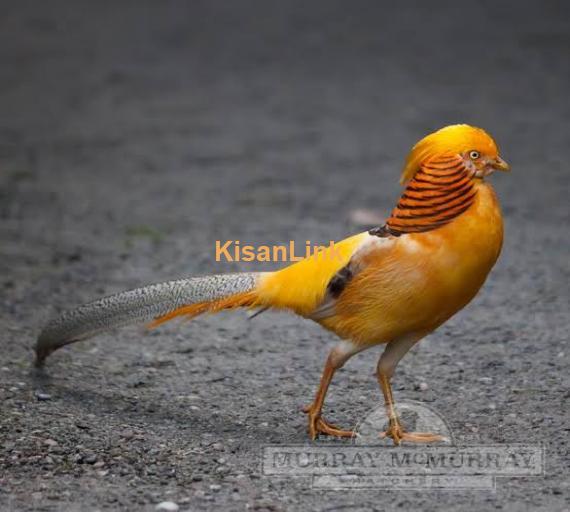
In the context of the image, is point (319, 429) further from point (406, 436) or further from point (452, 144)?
point (452, 144)

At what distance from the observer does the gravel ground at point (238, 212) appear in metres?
4.09

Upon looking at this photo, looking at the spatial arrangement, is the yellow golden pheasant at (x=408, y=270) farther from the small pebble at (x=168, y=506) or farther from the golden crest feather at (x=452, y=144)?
the small pebble at (x=168, y=506)

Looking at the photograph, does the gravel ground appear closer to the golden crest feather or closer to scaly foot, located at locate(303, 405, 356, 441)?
scaly foot, located at locate(303, 405, 356, 441)

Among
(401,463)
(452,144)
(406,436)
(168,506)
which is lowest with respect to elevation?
(168,506)

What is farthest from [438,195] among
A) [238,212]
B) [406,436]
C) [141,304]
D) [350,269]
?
[238,212]

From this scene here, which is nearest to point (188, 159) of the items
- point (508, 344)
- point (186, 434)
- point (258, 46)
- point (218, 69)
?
point (218, 69)

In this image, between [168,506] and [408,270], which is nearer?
[168,506]

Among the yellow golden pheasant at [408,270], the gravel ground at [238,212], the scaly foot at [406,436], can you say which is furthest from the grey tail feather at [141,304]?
the scaly foot at [406,436]

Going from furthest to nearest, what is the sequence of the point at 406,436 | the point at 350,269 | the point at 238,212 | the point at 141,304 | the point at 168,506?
1. the point at 238,212
2. the point at 141,304
3. the point at 406,436
4. the point at 350,269
5. the point at 168,506

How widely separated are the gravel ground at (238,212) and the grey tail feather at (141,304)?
0.94 feet

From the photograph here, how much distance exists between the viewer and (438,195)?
148 inches

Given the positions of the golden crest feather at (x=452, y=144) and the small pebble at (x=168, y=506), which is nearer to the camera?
the small pebble at (x=168, y=506)

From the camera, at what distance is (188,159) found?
353 inches

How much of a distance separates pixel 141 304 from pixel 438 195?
1334 millimetres
